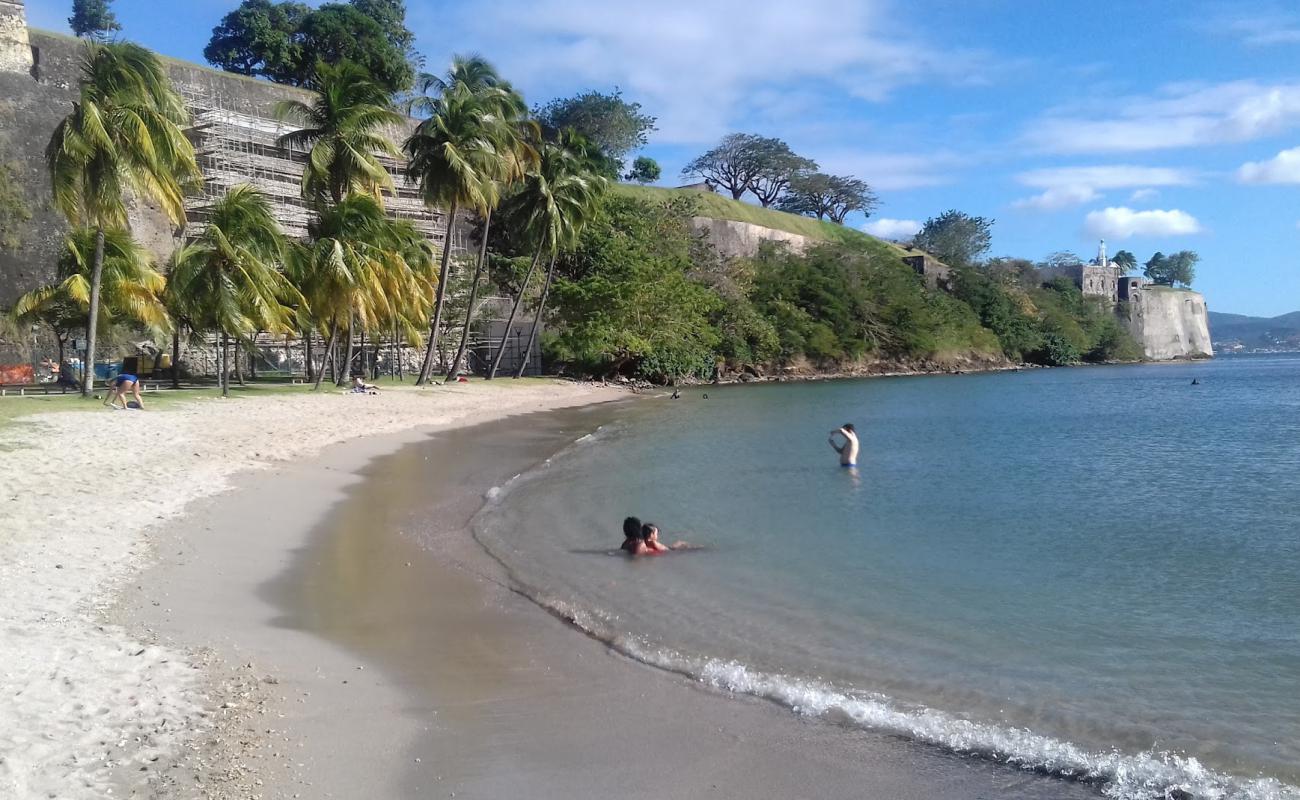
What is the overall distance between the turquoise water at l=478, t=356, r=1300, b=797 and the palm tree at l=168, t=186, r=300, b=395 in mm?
10454

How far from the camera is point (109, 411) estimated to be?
1819 cm

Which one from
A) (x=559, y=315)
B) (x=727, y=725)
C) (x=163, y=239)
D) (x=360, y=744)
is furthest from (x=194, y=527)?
(x=559, y=315)

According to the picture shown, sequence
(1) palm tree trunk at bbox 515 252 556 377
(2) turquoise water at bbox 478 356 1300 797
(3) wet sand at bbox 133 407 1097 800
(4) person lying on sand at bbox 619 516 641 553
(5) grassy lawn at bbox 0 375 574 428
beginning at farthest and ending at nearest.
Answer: (1) palm tree trunk at bbox 515 252 556 377 < (5) grassy lawn at bbox 0 375 574 428 < (4) person lying on sand at bbox 619 516 641 553 < (2) turquoise water at bbox 478 356 1300 797 < (3) wet sand at bbox 133 407 1097 800

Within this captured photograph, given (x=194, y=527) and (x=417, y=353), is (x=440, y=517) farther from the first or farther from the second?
(x=417, y=353)

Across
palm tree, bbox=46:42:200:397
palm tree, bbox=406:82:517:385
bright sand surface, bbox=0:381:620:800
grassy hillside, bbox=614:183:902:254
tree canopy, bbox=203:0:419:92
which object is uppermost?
tree canopy, bbox=203:0:419:92

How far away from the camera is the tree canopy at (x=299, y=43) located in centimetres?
5441

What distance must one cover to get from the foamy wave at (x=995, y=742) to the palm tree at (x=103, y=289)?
23.1 meters

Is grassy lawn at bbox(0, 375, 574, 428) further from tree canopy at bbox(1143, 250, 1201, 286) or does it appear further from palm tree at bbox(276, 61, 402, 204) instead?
tree canopy at bbox(1143, 250, 1201, 286)

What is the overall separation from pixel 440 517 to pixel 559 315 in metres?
36.8

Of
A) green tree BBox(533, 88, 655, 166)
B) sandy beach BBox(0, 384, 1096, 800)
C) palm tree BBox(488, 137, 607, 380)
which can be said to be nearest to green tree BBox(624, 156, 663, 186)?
green tree BBox(533, 88, 655, 166)

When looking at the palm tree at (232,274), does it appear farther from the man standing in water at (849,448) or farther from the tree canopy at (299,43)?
the tree canopy at (299,43)

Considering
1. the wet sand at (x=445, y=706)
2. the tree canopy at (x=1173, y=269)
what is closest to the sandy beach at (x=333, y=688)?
the wet sand at (x=445, y=706)

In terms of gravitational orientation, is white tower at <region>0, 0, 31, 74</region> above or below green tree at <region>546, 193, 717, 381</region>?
above

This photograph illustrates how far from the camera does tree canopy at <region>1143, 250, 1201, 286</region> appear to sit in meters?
141
